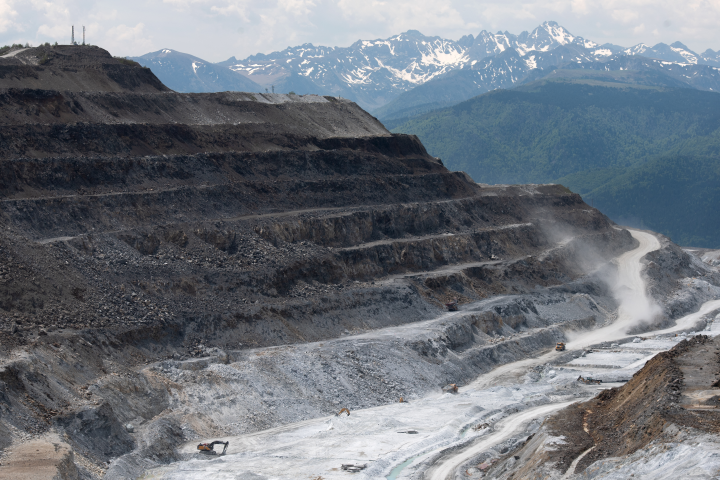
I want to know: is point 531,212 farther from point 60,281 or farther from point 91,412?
point 91,412

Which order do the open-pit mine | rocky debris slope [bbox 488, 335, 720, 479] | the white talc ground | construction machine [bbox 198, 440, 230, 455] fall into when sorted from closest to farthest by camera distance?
rocky debris slope [bbox 488, 335, 720, 479], the open-pit mine, the white talc ground, construction machine [bbox 198, 440, 230, 455]

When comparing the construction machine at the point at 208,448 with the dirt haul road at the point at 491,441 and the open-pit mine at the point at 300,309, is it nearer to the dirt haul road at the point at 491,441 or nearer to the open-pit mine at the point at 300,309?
the open-pit mine at the point at 300,309

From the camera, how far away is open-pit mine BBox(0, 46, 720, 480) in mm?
37156

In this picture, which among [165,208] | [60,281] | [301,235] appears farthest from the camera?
[301,235]

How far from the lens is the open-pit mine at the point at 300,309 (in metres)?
37.2

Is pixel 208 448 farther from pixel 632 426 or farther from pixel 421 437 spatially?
pixel 632 426

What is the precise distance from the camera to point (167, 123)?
75.6m

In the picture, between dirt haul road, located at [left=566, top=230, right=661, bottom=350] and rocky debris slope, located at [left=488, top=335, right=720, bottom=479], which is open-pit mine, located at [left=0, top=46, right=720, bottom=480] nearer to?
rocky debris slope, located at [left=488, top=335, right=720, bottom=479]

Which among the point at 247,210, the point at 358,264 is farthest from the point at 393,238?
the point at 247,210

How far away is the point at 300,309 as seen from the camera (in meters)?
60.1

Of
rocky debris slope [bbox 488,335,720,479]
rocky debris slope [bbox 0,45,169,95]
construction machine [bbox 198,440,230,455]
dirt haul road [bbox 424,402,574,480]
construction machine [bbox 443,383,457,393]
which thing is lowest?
construction machine [bbox 443,383,457,393]

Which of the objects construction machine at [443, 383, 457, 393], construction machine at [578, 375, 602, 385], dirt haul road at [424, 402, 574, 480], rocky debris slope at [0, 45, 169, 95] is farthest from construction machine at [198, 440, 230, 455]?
rocky debris slope at [0, 45, 169, 95]

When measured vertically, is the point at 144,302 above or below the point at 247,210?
below

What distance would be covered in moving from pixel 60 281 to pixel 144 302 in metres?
5.42
